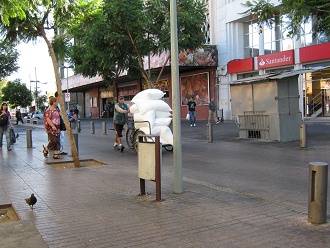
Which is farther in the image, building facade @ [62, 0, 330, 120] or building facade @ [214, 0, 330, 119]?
building facade @ [62, 0, 330, 120]

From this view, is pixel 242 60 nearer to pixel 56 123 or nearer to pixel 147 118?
pixel 147 118

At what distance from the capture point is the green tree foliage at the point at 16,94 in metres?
65.0

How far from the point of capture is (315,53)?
21859 millimetres

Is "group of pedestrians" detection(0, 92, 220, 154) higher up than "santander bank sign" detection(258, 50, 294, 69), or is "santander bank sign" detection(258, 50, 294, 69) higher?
"santander bank sign" detection(258, 50, 294, 69)

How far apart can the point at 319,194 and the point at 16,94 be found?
6726 centimetres

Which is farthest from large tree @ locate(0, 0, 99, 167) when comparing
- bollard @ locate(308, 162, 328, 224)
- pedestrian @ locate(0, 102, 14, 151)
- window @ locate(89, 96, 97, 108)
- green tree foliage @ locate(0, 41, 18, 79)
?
window @ locate(89, 96, 97, 108)

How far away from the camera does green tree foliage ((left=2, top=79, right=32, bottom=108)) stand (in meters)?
65.0

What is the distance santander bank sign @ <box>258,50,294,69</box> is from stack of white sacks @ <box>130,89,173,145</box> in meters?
14.5

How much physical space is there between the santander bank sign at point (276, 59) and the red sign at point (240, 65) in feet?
2.67

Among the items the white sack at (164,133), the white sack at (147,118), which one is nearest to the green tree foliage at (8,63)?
the white sack at (147,118)

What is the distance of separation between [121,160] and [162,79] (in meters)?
25.8

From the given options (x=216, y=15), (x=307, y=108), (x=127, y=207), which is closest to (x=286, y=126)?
→ (x=127, y=207)

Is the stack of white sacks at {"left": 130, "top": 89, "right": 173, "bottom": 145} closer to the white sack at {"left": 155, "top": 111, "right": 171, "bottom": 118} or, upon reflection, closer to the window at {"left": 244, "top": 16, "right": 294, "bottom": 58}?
the white sack at {"left": 155, "top": 111, "right": 171, "bottom": 118}

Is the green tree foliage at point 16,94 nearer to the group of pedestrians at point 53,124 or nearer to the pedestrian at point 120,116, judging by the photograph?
the pedestrian at point 120,116
